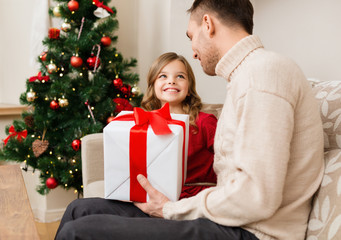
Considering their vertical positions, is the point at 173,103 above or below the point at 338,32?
below

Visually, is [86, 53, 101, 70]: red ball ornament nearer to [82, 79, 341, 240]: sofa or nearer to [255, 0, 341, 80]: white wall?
[255, 0, 341, 80]: white wall

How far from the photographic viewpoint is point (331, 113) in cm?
118

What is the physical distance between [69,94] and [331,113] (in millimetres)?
1562

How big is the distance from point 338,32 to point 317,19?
17 centimetres

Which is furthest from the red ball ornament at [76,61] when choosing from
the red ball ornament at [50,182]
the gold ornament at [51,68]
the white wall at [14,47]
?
the white wall at [14,47]

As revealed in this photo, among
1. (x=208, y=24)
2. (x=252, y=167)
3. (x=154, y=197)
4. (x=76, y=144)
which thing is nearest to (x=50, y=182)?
(x=76, y=144)

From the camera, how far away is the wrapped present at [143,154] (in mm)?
1116

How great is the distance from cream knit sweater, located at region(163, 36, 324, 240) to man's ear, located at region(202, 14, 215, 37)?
12 cm

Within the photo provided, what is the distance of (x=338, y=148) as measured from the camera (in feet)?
3.74

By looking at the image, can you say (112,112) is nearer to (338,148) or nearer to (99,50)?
(99,50)

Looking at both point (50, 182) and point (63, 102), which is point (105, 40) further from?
point (50, 182)

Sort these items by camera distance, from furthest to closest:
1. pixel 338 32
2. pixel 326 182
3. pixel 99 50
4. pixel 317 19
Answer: pixel 99 50, pixel 317 19, pixel 338 32, pixel 326 182

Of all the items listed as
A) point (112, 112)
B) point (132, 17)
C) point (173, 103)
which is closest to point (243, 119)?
point (173, 103)

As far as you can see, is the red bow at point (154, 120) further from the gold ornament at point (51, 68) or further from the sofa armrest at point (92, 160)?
the gold ornament at point (51, 68)
